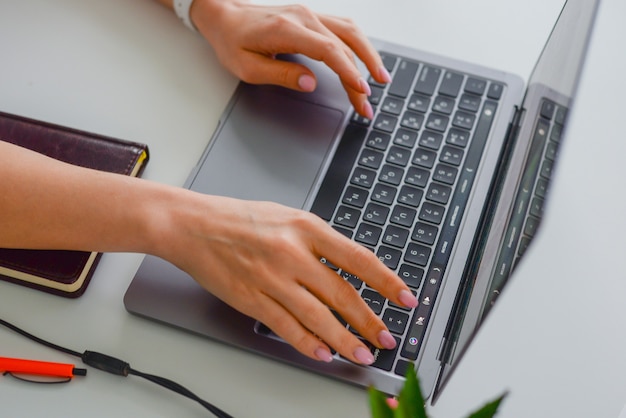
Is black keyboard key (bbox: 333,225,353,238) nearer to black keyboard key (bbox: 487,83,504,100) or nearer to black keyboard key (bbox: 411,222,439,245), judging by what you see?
black keyboard key (bbox: 411,222,439,245)

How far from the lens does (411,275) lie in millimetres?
753

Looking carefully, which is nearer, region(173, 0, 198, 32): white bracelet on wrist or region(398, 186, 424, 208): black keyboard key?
region(398, 186, 424, 208): black keyboard key

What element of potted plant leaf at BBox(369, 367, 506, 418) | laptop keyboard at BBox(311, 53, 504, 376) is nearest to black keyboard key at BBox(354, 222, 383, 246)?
laptop keyboard at BBox(311, 53, 504, 376)

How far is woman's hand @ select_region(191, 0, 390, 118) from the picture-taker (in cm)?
87

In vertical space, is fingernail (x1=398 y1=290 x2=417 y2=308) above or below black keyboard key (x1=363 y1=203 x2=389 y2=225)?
below

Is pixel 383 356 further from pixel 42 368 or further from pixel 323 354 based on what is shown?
pixel 42 368

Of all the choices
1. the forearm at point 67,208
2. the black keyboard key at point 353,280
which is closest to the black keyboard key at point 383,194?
the black keyboard key at point 353,280

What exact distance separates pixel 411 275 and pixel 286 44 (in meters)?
0.32

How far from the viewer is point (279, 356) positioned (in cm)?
70

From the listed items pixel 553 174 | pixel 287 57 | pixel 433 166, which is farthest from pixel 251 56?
pixel 553 174

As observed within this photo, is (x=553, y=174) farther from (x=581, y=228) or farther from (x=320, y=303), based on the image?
(x=581, y=228)

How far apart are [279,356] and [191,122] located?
31 centimetres

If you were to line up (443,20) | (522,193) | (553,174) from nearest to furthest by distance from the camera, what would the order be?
(553,174), (522,193), (443,20)

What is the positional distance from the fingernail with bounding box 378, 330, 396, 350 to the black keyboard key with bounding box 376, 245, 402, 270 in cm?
9
